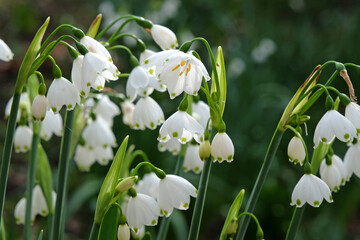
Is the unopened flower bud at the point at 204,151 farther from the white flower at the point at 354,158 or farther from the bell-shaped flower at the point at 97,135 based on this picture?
the bell-shaped flower at the point at 97,135

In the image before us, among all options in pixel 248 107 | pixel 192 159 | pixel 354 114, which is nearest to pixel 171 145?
pixel 192 159

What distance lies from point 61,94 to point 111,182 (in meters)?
0.25

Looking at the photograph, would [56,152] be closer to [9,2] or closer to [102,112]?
[102,112]

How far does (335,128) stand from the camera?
1.33 meters

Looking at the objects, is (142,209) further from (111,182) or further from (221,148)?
(221,148)

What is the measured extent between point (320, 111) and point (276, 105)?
0.32 metres

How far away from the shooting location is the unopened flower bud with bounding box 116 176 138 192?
1.30 meters

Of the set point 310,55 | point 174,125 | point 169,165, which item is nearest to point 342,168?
point 174,125

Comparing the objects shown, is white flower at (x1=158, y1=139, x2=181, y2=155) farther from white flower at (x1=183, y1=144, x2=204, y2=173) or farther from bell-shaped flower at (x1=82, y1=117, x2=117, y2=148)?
bell-shaped flower at (x1=82, y1=117, x2=117, y2=148)

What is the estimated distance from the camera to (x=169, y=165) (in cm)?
345

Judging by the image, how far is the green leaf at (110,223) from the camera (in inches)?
50.6

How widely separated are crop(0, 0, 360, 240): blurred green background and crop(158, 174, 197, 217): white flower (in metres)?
1.39

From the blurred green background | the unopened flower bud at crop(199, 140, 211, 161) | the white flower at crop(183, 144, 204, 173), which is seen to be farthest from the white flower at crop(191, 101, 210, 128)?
the blurred green background

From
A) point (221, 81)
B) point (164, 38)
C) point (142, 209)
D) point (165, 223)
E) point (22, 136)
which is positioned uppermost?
point (164, 38)
